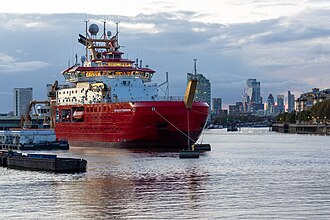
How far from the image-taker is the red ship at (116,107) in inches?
3455

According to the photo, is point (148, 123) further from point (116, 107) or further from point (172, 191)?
point (172, 191)

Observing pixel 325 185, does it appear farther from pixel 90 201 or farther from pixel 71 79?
pixel 71 79

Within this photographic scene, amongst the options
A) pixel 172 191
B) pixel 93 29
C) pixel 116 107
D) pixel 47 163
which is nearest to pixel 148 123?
pixel 116 107

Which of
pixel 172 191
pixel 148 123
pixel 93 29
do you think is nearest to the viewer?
pixel 172 191

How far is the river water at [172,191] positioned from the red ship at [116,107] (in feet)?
49.8

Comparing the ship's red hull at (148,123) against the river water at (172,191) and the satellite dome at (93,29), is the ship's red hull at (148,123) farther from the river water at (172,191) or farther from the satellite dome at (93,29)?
the satellite dome at (93,29)

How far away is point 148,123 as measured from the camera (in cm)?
8838

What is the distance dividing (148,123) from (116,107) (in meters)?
6.78

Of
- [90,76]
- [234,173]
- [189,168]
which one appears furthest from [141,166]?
[90,76]

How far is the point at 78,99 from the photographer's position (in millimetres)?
109188

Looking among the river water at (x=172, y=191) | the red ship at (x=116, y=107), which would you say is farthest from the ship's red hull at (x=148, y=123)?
the river water at (x=172, y=191)

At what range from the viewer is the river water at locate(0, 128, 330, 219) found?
3819 cm

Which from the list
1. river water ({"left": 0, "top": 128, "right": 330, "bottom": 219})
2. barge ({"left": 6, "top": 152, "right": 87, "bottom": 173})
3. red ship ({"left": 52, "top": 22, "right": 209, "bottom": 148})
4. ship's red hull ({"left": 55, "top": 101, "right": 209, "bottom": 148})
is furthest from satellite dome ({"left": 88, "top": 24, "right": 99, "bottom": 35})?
barge ({"left": 6, "top": 152, "right": 87, "bottom": 173})

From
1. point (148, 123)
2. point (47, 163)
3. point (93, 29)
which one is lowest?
point (47, 163)
